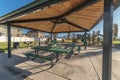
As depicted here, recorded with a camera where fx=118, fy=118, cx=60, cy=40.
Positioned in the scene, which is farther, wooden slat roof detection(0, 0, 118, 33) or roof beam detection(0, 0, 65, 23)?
wooden slat roof detection(0, 0, 118, 33)

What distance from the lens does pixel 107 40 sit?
338 centimetres

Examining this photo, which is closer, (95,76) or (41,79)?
(41,79)

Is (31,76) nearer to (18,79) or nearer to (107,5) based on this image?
(18,79)

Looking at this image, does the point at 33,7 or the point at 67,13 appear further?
the point at 67,13

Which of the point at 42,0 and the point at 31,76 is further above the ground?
the point at 42,0

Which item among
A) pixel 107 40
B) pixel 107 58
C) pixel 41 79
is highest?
pixel 107 40

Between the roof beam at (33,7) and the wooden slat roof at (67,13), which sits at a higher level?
the wooden slat roof at (67,13)

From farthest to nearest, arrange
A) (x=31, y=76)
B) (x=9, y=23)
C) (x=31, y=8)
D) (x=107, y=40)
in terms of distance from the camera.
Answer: (x=9, y=23) → (x=31, y=76) → (x=31, y=8) → (x=107, y=40)

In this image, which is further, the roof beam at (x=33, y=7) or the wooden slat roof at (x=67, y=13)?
the wooden slat roof at (x=67, y=13)

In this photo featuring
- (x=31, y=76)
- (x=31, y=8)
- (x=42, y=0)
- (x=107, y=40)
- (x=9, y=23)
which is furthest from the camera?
(x=9, y=23)

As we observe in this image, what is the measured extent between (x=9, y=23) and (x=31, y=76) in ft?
17.8

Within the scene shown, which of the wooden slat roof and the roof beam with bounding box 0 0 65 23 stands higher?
the wooden slat roof

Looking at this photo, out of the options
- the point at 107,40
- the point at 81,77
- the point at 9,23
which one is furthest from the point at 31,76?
the point at 9,23

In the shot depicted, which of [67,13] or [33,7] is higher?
[67,13]
